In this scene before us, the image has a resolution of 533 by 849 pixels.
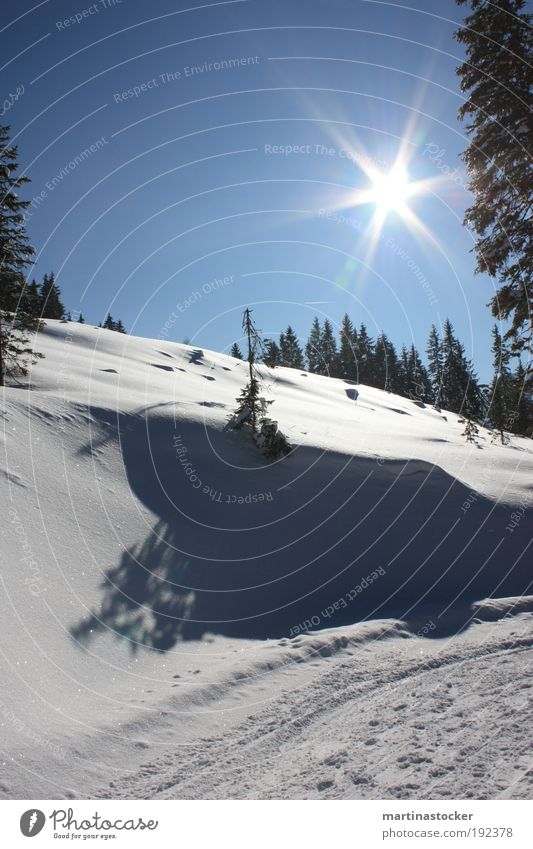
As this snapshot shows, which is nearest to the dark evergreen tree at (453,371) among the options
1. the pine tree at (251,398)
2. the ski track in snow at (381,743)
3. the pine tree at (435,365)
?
the pine tree at (435,365)

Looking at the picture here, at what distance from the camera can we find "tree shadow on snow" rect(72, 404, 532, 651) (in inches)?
401

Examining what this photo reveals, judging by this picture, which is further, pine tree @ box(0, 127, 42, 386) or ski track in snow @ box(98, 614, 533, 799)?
pine tree @ box(0, 127, 42, 386)

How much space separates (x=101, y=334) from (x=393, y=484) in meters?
40.6

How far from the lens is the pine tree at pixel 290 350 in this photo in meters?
79.1

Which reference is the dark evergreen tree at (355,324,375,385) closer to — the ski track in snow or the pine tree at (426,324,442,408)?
the pine tree at (426,324,442,408)

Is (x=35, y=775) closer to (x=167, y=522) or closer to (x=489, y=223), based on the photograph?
(x=167, y=522)

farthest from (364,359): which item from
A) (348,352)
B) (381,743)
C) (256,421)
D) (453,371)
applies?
(381,743)

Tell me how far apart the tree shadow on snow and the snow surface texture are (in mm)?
72

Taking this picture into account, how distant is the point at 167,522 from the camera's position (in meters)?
13.5

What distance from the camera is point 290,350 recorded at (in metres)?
79.7

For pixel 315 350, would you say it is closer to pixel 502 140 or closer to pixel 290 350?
pixel 290 350

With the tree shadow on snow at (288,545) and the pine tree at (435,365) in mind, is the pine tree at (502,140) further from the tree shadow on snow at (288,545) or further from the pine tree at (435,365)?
the pine tree at (435,365)

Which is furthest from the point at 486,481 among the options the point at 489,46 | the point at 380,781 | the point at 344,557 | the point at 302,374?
the point at 302,374

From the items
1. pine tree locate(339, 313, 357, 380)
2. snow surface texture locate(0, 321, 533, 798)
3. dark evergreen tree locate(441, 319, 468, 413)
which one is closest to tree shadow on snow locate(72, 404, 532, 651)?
snow surface texture locate(0, 321, 533, 798)
